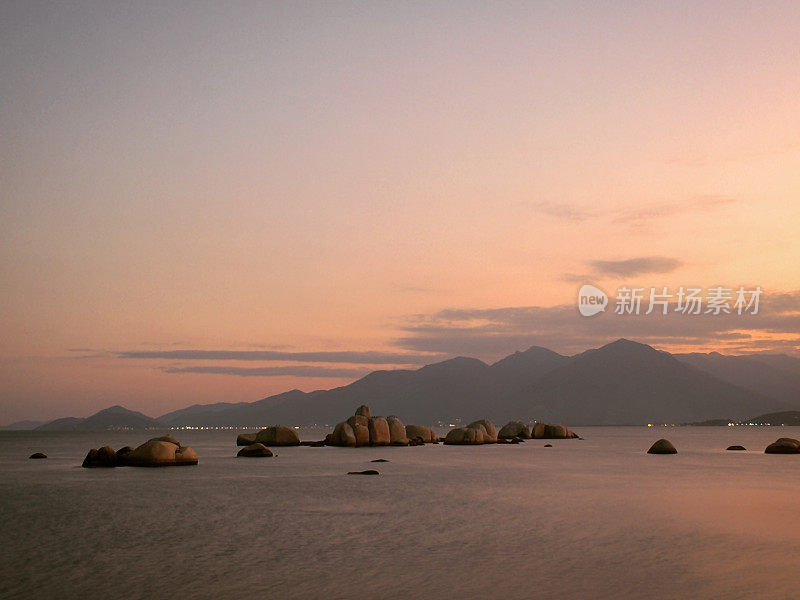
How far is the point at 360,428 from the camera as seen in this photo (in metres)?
103

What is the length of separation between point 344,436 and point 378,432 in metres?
4.62

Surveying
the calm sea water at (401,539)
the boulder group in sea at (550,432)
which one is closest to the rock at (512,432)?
the boulder group in sea at (550,432)

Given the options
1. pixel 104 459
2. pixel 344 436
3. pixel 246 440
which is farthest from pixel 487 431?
pixel 104 459

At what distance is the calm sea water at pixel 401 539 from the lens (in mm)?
17562

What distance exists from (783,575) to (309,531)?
1502cm

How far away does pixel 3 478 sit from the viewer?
56.7 meters

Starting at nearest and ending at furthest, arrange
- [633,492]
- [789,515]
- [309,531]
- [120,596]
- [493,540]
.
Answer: [120,596] → [493,540] → [309,531] → [789,515] → [633,492]

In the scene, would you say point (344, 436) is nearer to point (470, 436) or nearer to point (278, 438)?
point (278, 438)

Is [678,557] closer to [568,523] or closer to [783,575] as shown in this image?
[783,575]

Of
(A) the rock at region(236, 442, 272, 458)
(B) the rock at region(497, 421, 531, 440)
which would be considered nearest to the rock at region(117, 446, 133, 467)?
(A) the rock at region(236, 442, 272, 458)

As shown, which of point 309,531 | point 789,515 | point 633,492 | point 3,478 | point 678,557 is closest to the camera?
point 678,557

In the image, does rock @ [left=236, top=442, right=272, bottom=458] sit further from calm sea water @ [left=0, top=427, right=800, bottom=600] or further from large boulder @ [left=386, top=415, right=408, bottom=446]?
calm sea water @ [left=0, top=427, right=800, bottom=600]

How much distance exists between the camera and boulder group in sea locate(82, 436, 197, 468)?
64438 mm

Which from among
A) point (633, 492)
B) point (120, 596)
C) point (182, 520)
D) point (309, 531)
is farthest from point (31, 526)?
point (633, 492)
